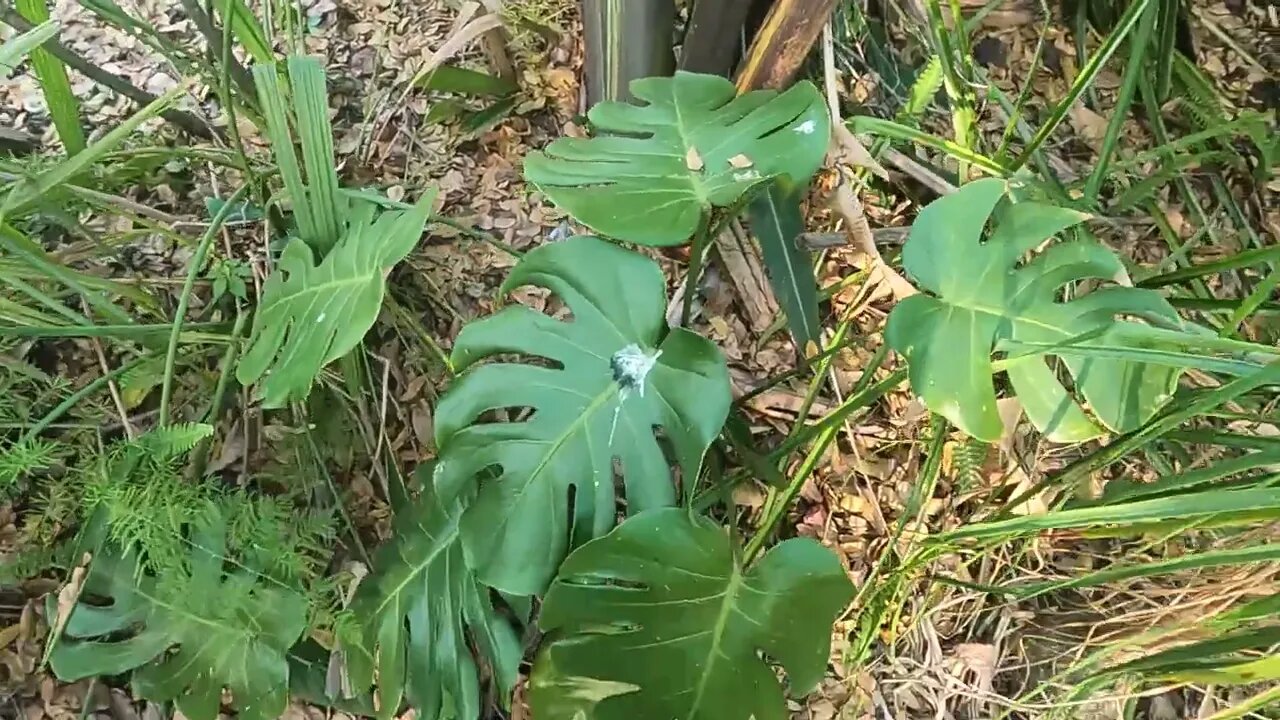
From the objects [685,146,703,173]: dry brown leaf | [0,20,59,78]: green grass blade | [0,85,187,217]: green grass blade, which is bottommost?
[685,146,703,173]: dry brown leaf

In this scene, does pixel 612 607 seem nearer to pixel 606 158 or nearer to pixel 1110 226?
pixel 606 158

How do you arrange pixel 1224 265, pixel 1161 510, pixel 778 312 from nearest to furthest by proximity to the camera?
pixel 1161 510, pixel 1224 265, pixel 778 312

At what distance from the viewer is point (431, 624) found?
885 mm

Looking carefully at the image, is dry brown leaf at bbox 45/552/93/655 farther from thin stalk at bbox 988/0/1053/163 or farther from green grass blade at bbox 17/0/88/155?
thin stalk at bbox 988/0/1053/163

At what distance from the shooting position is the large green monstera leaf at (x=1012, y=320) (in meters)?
0.71

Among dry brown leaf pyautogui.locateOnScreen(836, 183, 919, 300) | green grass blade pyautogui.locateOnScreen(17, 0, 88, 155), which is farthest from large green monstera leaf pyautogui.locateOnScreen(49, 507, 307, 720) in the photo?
dry brown leaf pyautogui.locateOnScreen(836, 183, 919, 300)

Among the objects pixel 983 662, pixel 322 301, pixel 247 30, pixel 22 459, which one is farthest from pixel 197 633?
pixel 983 662

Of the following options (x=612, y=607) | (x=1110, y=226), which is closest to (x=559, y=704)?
(x=612, y=607)

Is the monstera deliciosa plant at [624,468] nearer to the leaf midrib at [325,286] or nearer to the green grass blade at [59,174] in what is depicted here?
the leaf midrib at [325,286]

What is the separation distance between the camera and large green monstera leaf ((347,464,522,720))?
87 centimetres

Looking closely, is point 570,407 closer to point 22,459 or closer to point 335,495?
point 335,495

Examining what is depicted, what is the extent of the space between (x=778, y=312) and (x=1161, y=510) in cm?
53

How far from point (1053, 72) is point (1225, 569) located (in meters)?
0.66

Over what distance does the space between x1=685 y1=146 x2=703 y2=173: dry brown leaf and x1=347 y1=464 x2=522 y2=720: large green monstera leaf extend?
35 cm
